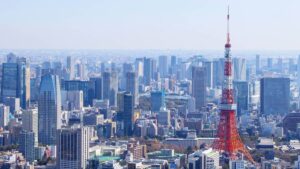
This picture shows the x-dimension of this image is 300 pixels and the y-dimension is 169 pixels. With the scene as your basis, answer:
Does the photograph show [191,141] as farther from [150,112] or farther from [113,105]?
[113,105]

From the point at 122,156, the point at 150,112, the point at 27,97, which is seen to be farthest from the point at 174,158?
the point at 27,97

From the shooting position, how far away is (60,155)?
44.1 feet

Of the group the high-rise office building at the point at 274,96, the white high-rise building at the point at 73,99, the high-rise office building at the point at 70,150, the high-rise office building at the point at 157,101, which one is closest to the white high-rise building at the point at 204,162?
the high-rise office building at the point at 70,150

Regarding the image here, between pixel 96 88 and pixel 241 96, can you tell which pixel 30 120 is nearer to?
pixel 241 96

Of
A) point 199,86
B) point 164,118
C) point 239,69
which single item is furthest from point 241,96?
point 239,69

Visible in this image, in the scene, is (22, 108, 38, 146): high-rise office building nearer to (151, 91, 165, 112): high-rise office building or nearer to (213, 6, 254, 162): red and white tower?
(213, 6, 254, 162): red and white tower

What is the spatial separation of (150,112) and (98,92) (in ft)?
13.8

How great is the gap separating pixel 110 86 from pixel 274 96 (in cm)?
662

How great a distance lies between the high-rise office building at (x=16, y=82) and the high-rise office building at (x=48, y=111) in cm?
625

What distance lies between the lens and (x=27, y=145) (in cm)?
1666

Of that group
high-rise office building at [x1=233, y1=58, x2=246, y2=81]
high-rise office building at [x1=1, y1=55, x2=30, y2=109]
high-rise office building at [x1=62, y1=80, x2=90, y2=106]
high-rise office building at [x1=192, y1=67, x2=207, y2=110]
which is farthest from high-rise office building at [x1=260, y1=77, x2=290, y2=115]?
A: high-rise office building at [x1=233, y1=58, x2=246, y2=81]

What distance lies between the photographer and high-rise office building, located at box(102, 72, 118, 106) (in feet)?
91.4

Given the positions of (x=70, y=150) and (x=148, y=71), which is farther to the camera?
(x=148, y=71)

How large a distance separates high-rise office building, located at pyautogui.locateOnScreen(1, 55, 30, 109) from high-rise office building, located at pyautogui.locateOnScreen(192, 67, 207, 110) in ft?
19.5
